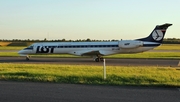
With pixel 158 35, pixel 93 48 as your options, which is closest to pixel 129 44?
pixel 158 35

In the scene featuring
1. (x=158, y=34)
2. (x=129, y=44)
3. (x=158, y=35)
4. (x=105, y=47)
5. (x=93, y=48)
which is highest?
(x=158, y=34)

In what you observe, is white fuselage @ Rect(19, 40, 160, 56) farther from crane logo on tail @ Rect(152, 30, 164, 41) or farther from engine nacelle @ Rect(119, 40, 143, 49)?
crane logo on tail @ Rect(152, 30, 164, 41)

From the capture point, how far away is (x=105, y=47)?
29.9 meters

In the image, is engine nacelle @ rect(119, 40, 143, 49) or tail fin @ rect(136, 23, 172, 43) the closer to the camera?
engine nacelle @ rect(119, 40, 143, 49)

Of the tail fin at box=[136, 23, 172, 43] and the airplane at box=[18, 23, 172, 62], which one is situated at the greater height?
the tail fin at box=[136, 23, 172, 43]

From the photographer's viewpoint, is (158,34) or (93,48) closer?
(158,34)

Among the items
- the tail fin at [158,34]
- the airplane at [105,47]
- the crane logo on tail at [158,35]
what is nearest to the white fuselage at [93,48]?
the airplane at [105,47]

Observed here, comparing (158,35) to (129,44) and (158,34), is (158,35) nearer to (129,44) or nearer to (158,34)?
(158,34)

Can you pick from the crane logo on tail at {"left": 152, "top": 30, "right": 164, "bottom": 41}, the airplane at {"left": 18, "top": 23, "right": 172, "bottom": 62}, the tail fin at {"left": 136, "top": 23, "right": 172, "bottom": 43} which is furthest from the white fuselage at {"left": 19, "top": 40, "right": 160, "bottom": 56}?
the crane logo on tail at {"left": 152, "top": 30, "right": 164, "bottom": 41}

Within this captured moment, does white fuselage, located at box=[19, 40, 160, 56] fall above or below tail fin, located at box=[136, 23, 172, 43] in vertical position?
below

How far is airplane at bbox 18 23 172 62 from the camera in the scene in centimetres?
2900

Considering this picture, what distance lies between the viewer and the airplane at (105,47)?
29000 millimetres

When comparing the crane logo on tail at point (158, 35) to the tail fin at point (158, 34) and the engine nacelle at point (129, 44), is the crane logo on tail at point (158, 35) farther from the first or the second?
the engine nacelle at point (129, 44)

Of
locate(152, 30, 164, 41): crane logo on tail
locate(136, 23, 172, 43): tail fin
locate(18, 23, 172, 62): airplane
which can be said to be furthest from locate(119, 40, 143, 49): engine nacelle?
locate(152, 30, 164, 41): crane logo on tail
